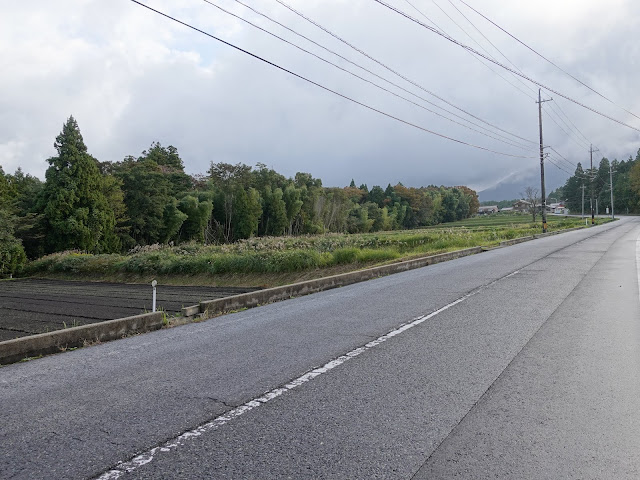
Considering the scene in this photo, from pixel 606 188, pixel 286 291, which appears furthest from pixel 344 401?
pixel 606 188

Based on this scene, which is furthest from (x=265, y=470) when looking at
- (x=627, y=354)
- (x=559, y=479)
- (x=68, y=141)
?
(x=68, y=141)

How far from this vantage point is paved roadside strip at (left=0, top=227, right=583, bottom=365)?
643 cm

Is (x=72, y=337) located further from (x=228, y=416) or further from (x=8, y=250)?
(x=8, y=250)

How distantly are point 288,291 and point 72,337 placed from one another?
541 cm

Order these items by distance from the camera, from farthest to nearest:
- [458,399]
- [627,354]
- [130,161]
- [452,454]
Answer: [130,161], [627,354], [458,399], [452,454]

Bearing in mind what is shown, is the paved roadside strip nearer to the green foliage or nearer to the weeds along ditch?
the weeds along ditch

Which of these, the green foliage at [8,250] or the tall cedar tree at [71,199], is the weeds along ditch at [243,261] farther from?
the tall cedar tree at [71,199]

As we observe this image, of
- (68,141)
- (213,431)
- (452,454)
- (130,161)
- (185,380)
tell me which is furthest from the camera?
(130,161)

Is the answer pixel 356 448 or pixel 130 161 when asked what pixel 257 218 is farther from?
pixel 356 448

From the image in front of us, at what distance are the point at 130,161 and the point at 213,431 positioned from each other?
2349 inches

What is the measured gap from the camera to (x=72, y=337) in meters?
6.99

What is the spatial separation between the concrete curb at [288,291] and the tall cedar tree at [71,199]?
94.1 feet

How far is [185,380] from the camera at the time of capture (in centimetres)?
485

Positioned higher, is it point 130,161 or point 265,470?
point 130,161
